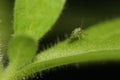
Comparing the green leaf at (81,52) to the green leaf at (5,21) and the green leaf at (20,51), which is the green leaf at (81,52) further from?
the green leaf at (5,21)

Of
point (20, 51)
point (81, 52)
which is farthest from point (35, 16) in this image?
point (81, 52)

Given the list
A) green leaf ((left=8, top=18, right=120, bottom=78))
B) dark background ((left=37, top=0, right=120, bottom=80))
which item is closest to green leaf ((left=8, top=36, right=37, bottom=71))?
green leaf ((left=8, top=18, right=120, bottom=78))

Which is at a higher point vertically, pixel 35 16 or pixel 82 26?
pixel 35 16

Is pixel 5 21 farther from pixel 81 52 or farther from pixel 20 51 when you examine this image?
pixel 81 52

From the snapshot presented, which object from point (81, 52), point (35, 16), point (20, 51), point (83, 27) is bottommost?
point (81, 52)

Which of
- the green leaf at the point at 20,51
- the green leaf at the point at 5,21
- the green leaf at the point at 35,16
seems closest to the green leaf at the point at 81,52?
the green leaf at the point at 20,51
